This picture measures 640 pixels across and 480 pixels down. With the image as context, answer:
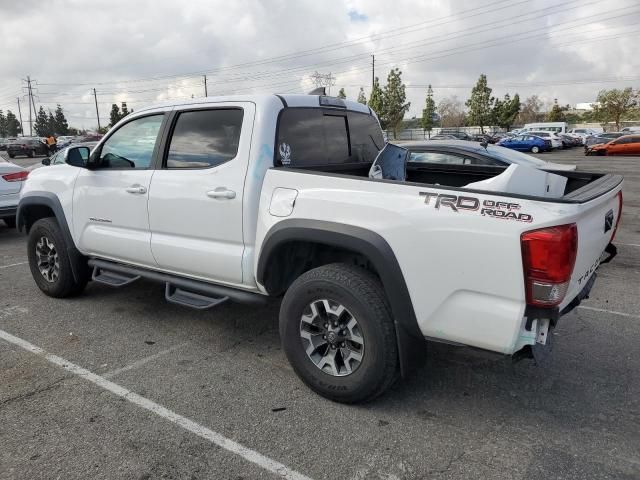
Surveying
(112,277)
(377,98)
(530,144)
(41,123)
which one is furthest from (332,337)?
(41,123)

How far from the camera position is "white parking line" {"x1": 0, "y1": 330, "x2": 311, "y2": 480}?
8.73 feet

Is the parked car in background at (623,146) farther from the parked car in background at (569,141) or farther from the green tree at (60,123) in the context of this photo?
the green tree at (60,123)

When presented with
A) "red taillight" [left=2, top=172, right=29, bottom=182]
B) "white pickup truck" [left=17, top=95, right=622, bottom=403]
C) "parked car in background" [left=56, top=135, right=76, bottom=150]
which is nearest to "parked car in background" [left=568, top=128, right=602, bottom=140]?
"parked car in background" [left=56, top=135, right=76, bottom=150]

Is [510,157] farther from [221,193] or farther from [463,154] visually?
[221,193]

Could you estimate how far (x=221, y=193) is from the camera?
3.59 m

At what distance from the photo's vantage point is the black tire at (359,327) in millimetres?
2975

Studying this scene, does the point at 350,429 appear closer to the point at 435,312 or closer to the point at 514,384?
the point at 435,312

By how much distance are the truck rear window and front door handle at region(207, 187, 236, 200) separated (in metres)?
0.38

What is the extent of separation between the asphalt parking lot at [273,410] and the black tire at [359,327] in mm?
154

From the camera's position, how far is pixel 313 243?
344cm

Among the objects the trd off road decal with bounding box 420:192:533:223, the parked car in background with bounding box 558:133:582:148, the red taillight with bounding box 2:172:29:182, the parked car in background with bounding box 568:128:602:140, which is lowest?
the parked car in background with bounding box 558:133:582:148

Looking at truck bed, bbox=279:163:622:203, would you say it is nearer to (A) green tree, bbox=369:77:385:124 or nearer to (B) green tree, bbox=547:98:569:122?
(A) green tree, bbox=369:77:385:124

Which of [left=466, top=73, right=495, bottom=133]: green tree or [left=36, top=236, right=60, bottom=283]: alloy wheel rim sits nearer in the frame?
[left=36, top=236, right=60, bottom=283]: alloy wheel rim

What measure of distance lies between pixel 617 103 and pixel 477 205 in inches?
3013
